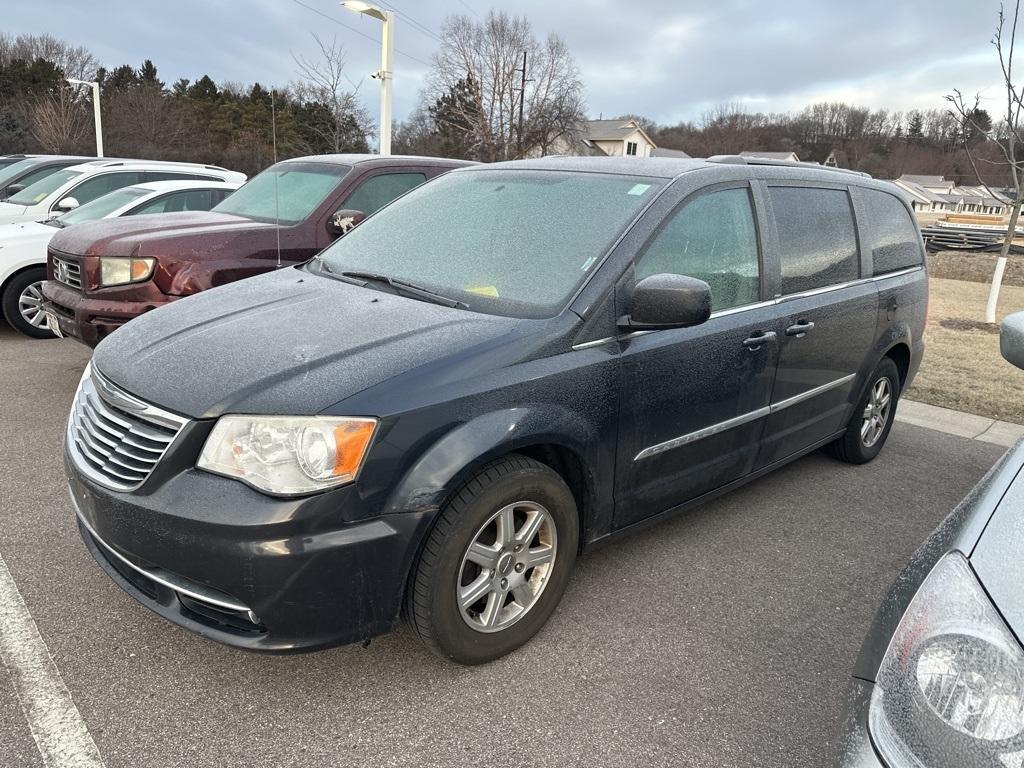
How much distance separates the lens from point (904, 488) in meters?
4.61

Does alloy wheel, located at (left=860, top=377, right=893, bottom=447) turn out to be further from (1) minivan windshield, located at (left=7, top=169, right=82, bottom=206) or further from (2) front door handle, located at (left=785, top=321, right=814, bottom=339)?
(1) minivan windshield, located at (left=7, top=169, right=82, bottom=206)

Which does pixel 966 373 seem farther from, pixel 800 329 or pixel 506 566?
pixel 506 566

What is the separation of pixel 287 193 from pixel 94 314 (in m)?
1.93

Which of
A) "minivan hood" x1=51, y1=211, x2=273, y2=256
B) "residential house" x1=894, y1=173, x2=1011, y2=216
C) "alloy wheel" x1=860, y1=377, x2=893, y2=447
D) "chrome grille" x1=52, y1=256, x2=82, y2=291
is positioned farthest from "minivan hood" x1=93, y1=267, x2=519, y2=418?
"residential house" x1=894, y1=173, x2=1011, y2=216

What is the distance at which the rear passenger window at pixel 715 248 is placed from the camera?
3082mm

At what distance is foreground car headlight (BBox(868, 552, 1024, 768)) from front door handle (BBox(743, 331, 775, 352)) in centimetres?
186

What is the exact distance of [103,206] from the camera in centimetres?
773

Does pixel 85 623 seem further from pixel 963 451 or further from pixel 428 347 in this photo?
pixel 963 451

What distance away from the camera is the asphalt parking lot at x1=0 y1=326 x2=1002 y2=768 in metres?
2.30

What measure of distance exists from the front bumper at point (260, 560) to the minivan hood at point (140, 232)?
3335 mm

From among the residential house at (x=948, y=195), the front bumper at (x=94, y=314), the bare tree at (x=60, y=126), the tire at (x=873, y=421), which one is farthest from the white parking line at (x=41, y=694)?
the residential house at (x=948, y=195)

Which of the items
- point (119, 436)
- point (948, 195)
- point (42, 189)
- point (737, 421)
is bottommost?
point (737, 421)

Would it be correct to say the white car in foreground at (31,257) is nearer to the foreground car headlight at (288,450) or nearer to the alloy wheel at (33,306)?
the alloy wheel at (33,306)

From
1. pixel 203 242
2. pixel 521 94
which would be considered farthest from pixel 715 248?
pixel 521 94
